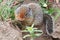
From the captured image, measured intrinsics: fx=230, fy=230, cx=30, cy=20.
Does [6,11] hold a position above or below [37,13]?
above

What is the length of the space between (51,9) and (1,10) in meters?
0.95

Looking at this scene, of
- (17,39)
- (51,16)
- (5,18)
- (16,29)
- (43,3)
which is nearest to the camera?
(17,39)

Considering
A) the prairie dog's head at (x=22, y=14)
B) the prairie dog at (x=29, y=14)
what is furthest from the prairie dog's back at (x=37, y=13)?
the prairie dog's head at (x=22, y=14)

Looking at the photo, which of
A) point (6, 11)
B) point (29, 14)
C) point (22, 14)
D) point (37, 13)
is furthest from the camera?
point (37, 13)

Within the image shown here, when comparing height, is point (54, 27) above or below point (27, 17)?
below

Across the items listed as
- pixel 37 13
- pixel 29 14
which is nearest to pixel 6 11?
pixel 29 14

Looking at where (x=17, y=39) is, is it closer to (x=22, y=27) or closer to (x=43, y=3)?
(x=22, y=27)

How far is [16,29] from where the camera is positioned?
3.47 m

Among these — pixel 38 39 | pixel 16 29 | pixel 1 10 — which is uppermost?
pixel 1 10

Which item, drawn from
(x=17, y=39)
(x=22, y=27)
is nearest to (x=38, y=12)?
(x=22, y=27)

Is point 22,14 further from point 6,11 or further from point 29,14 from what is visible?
point 6,11

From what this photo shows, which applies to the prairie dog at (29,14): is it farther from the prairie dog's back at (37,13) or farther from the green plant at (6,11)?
the green plant at (6,11)

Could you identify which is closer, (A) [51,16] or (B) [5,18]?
(B) [5,18]

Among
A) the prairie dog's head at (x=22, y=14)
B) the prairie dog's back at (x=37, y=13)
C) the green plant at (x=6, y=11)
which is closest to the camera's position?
the prairie dog's head at (x=22, y=14)
